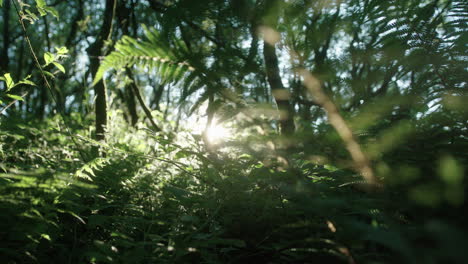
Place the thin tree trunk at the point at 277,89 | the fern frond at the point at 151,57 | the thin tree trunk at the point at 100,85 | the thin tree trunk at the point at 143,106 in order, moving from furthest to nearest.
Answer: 1. the thin tree trunk at the point at 143,106
2. the thin tree trunk at the point at 100,85
3. the thin tree trunk at the point at 277,89
4. the fern frond at the point at 151,57

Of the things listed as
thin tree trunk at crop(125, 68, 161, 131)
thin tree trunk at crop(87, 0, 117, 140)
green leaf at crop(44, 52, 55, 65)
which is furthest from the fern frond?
thin tree trunk at crop(125, 68, 161, 131)

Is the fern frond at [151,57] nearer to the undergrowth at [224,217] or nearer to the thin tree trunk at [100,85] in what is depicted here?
the undergrowth at [224,217]

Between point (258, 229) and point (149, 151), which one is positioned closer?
point (258, 229)

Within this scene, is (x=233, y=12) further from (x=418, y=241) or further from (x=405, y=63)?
(x=418, y=241)

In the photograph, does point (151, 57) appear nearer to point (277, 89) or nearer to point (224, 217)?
point (277, 89)

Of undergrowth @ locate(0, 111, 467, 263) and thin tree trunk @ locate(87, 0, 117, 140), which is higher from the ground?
thin tree trunk @ locate(87, 0, 117, 140)

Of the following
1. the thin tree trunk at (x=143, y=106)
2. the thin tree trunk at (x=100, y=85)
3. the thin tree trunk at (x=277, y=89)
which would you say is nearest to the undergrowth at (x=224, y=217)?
the thin tree trunk at (x=277, y=89)

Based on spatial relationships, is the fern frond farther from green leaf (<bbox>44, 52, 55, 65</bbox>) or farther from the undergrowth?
green leaf (<bbox>44, 52, 55, 65</bbox>)

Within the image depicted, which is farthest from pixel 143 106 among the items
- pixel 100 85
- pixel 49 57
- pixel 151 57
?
pixel 151 57

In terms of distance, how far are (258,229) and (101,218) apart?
27.4 inches

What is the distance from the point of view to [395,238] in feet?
1.50

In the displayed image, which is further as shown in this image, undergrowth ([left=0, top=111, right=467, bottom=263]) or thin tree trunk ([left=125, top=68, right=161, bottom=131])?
thin tree trunk ([left=125, top=68, right=161, bottom=131])

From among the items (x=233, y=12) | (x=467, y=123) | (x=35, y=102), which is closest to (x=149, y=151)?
(x=233, y=12)

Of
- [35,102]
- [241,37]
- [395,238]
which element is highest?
[35,102]
